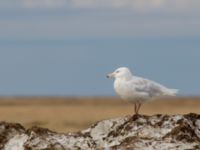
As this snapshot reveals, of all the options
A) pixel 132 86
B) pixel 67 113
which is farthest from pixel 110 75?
pixel 67 113

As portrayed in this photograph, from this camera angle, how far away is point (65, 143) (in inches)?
349

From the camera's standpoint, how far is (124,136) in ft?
29.6

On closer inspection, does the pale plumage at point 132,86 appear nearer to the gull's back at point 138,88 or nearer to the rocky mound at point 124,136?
the gull's back at point 138,88

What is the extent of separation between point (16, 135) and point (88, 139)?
31.1 inches

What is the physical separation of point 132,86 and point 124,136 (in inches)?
191

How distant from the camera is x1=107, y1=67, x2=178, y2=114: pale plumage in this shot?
13.6m

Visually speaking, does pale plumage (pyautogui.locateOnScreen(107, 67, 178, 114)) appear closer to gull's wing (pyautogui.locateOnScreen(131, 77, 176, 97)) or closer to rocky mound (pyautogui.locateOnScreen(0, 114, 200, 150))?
gull's wing (pyautogui.locateOnScreen(131, 77, 176, 97))

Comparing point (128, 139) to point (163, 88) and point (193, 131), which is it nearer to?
point (193, 131)

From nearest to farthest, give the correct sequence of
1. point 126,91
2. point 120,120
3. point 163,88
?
point 120,120 → point 126,91 → point 163,88

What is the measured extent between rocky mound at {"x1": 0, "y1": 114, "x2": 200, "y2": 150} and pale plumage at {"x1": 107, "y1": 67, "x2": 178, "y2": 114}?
3979mm

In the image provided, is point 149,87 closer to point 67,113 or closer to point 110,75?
point 110,75

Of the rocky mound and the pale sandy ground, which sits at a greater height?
the pale sandy ground

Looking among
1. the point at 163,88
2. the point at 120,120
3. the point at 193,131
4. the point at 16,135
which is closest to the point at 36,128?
the point at 16,135

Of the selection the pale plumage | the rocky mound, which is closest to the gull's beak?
the pale plumage
